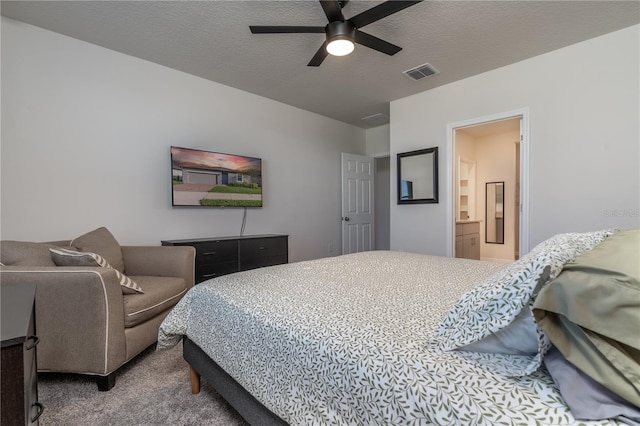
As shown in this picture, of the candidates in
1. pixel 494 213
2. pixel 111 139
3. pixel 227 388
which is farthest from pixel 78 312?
pixel 494 213

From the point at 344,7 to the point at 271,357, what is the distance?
2499mm

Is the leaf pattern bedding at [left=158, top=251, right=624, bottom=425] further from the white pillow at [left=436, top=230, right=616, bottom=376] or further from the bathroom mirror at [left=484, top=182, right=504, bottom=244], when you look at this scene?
the bathroom mirror at [left=484, top=182, right=504, bottom=244]

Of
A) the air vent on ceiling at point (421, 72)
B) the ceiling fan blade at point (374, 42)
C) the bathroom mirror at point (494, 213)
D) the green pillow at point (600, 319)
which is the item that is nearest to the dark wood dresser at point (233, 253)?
the ceiling fan blade at point (374, 42)

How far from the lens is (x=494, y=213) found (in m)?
5.75

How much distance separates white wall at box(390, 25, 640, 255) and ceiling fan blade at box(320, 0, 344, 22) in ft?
7.42

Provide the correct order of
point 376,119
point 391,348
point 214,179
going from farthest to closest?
A: point 376,119, point 214,179, point 391,348

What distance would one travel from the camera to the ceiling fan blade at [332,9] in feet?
6.21

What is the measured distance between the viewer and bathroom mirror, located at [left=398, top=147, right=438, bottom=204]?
3883 millimetres

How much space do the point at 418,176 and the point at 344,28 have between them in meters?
2.44

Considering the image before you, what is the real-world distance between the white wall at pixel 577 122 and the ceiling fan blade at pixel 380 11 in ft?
6.86

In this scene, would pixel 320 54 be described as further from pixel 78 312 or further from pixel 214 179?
pixel 78 312

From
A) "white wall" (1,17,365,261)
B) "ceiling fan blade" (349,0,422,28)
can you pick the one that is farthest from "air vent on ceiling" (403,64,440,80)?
Answer: "white wall" (1,17,365,261)

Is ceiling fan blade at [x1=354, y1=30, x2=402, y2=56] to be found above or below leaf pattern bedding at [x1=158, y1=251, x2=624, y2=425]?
above

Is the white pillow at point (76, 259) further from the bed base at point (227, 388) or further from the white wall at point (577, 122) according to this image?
the white wall at point (577, 122)
